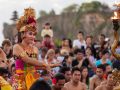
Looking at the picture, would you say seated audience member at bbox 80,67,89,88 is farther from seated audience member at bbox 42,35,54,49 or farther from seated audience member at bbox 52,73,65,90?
seated audience member at bbox 52,73,65,90

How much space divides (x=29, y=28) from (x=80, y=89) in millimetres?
3776

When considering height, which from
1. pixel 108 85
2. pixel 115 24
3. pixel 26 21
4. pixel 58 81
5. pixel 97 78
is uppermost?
pixel 115 24

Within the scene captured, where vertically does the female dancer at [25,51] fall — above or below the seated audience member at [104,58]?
above

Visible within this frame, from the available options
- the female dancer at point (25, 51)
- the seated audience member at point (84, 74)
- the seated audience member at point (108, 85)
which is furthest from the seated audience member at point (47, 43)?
the female dancer at point (25, 51)

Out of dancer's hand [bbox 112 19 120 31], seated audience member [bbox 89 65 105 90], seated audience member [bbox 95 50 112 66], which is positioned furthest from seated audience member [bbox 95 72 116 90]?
dancer's hand [bbox 112 19 120 31]

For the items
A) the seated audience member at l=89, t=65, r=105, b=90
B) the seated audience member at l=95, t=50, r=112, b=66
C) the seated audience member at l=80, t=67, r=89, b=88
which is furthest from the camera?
the seated audience member at l=95, t=50, r=112, b=66

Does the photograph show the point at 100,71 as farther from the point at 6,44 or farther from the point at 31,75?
the point at 31,75

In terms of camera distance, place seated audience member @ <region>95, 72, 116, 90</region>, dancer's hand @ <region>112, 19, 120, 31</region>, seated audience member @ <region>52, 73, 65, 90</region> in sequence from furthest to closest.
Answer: seated audience member @ <region>95, 72, 116, 90</region>, seated audience member @ <region>52, 73, 65, 90</region>, dancer's hand @ <region>112, 19, 120, 31</region>

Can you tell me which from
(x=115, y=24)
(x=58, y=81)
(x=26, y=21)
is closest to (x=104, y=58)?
(x=58, y=81)

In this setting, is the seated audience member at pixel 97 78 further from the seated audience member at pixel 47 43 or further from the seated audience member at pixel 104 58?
the seated audience member at pixel 47 43

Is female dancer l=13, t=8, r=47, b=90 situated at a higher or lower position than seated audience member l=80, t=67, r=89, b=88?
higher

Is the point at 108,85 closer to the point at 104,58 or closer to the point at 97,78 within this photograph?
the point at 97,78

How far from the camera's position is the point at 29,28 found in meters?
12.1

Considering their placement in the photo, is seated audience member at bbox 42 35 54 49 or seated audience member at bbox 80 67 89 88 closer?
seated audience member at bbox 80 67 89 88
